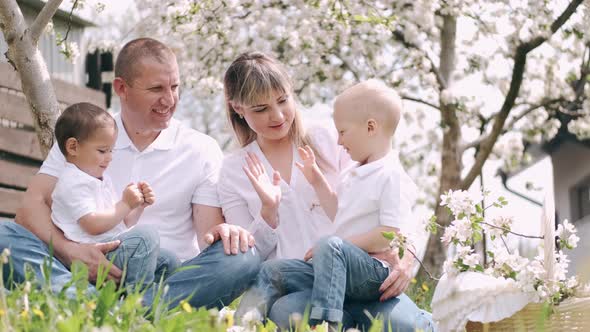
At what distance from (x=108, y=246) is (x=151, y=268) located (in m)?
0.18

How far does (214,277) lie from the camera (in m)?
3.45

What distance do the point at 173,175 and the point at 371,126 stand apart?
0.92 meters

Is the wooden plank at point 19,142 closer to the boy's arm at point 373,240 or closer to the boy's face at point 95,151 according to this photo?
the boy's face at point 95,151

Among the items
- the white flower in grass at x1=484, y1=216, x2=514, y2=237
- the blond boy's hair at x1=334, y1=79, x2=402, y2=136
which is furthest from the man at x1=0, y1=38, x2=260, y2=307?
the white flower in grass at x1=484, y1=216, x2=514, y2=237

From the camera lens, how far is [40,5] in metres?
7.77

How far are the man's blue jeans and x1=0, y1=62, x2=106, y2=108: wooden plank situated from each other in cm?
365

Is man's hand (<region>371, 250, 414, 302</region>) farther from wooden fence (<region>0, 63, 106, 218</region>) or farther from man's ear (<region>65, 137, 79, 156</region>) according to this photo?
wooden fence (<region>0, 63, 106, 218</region>)

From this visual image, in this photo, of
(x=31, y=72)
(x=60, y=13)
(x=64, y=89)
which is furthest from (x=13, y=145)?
(x=31, y=72)

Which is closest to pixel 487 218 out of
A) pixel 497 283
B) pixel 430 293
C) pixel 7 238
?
pixel 497 283

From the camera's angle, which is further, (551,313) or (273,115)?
(273,115)

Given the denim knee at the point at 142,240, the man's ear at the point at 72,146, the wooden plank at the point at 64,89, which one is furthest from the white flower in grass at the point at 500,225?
the wooden plank at the point at 64,89

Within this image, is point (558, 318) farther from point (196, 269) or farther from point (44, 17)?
point (44, 17)

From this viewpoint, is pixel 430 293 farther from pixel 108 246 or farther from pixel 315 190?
pixel 108 246

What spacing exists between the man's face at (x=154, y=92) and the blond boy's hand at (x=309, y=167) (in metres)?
0.66
